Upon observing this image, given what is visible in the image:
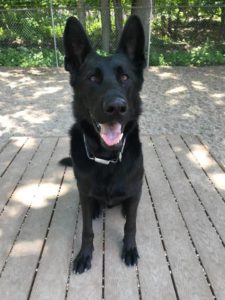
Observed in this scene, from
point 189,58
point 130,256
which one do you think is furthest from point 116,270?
point 189,58

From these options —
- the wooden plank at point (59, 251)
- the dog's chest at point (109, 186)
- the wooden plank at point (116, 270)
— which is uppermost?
the dog's chest at point (109, 186)

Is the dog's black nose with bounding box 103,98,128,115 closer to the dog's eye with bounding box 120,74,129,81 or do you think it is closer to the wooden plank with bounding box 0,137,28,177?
the dog's eye with bounding box 120,74,129,81

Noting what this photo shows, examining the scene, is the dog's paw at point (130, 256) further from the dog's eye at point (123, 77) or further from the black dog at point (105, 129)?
the dog's eye at point (123, 77)

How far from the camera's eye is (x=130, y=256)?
2242 mm

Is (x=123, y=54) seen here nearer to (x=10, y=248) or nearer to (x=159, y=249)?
(x=159, y=249)

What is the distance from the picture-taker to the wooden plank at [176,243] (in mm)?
2049

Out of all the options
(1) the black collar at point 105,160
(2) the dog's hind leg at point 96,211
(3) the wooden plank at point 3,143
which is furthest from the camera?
(3) the wooden plank at point 3,143

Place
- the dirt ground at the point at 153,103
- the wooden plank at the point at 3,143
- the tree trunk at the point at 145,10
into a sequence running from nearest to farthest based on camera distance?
1. the wooden plank at the point at 3,143
2. the dirt ground at the point at 153,103
3. the tree trunk at the point at 145,10

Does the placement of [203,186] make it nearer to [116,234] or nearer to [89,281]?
[116,234]

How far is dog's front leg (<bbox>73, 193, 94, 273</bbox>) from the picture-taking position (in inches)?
86.0

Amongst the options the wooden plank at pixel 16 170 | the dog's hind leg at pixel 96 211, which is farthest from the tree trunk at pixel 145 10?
the dog's hind leg at pixel 96 211

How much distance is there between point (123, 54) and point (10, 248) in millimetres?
1540

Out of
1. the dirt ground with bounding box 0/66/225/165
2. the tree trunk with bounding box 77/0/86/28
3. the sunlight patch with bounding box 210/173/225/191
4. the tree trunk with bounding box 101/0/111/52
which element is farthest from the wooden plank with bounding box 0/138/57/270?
the tree trunk with bounding box 77/0/86/28

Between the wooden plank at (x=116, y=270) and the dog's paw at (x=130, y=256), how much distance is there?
3 centimetres
